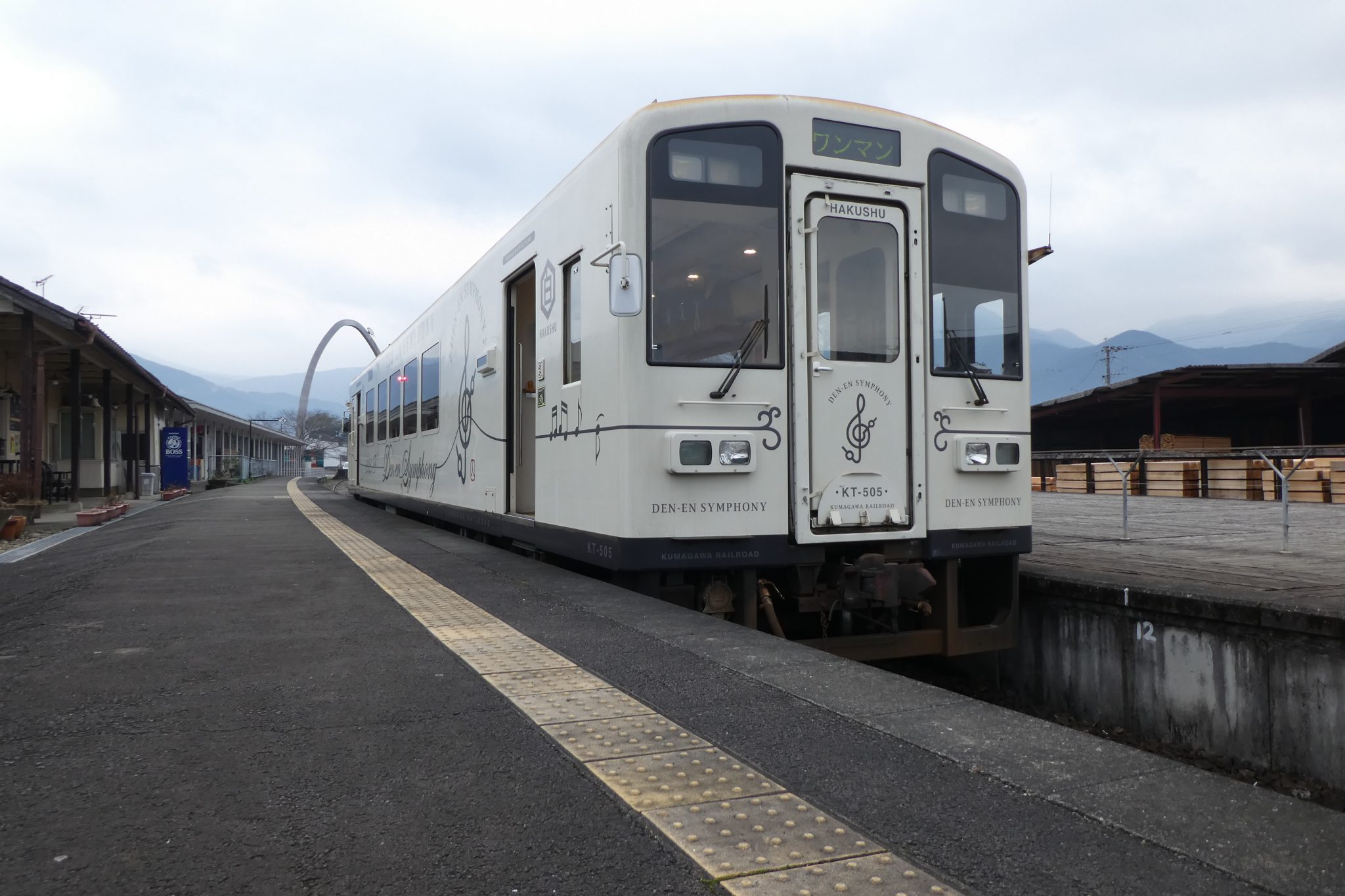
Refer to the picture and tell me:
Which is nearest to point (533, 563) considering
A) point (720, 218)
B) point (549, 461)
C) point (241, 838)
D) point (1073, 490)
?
point (549, 461)

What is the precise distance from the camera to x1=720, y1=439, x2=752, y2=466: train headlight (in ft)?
16.8

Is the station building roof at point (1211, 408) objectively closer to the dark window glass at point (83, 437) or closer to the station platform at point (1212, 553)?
the station platform at point (1212, 553)

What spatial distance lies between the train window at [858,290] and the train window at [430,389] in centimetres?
617

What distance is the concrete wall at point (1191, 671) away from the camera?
14.5ft

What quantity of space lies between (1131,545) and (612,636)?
243 inches

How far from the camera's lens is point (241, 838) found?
7.56 feet

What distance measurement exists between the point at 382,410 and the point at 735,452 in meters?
Answer: 11.2

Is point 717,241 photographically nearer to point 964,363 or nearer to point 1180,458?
point 964,363

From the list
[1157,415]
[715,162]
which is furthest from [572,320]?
[1157,415]

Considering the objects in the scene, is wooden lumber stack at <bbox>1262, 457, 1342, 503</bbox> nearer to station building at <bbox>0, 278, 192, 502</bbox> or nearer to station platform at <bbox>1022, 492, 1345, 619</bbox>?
station platform at <bbox>1022, 492, 1345, 619</bbox>

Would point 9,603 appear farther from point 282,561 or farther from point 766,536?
point 766,536

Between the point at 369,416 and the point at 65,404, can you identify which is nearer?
the point at 369,416

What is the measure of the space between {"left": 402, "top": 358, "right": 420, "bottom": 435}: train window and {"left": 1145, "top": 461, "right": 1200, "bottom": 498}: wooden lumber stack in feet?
51.6

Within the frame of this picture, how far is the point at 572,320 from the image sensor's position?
243 inches
